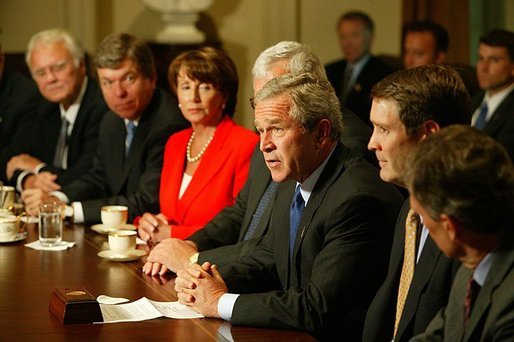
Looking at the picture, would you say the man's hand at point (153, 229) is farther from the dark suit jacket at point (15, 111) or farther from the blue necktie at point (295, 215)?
the dark suit jacket at point (15, 111)

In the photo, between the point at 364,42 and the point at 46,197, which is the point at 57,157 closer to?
the point at 46,197

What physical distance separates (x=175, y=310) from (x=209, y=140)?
60.7 inches

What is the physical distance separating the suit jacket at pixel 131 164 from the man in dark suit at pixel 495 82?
2.38 m

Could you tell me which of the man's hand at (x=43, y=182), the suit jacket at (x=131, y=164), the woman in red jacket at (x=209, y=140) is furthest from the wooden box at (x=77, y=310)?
the man's hand at (x=43, y=182)

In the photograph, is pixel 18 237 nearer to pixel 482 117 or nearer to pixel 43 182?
pixel 43 182

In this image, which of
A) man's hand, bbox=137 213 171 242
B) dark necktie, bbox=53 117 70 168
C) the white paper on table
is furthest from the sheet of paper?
dark necktie, bbox=53 117 70 168

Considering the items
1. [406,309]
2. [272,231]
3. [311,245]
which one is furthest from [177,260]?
[406,309]

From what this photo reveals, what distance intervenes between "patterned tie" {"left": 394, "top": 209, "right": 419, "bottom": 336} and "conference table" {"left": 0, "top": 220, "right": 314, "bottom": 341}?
0.91 feet

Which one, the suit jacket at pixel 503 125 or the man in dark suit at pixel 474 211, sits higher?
the man in dark suit at pixel 474 211

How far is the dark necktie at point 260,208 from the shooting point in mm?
3631

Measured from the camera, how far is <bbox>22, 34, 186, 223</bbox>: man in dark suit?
14.3 ft

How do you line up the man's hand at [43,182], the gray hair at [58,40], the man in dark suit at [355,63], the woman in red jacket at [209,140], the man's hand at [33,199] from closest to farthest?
the woman in red jacket at [209,140] < the man's hand at [33,199] < the man's hand at [43,182] < the gray hair at [58,40] < the man in dark suit at [355,63]

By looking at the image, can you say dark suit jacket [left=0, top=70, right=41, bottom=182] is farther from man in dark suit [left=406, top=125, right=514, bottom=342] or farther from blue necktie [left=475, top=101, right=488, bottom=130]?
man in dark suit [left=406, top=125, right=514, bottom=342]

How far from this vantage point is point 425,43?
713 centimetres
